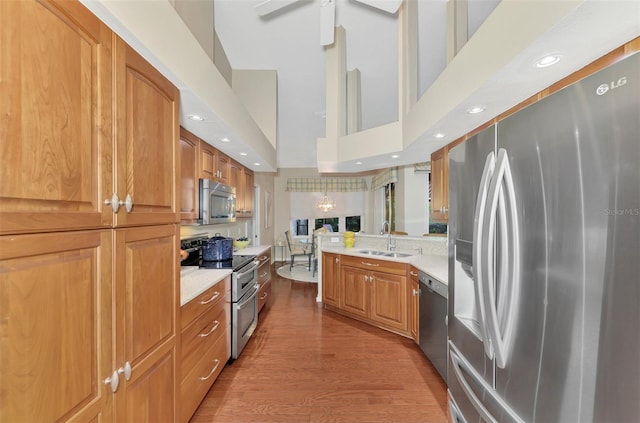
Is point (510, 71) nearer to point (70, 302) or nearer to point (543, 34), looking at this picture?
point (543, 34)

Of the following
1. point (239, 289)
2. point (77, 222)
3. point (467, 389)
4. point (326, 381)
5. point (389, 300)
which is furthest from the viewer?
point (389, 300)

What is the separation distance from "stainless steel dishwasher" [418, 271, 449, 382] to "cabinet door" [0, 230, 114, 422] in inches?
82.0

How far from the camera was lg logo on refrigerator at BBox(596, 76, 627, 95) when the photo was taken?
57 cm

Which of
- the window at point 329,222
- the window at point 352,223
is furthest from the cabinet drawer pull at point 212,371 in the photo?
the window at point 352,223

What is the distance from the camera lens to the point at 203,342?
1761 mm

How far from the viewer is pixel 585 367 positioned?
0.65 meters

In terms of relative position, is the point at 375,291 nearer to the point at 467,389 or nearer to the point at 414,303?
the point at 414,303

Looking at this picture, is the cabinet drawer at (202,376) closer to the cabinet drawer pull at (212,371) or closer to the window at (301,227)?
the cabinet drawer pull at (212,371)

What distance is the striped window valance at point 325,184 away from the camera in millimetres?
7312

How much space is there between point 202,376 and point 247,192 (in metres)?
2.63

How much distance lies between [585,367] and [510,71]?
133 centimetres

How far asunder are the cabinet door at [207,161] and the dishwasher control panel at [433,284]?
7.60 ft

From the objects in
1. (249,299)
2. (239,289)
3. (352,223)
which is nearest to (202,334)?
(239,289)

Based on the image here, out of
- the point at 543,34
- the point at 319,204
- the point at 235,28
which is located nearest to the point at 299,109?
the point at 235,28
